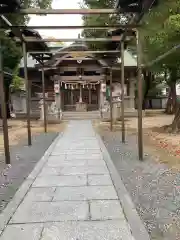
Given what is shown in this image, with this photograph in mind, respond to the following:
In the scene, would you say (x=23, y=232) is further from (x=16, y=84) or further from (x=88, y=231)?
(x=16, y=84)

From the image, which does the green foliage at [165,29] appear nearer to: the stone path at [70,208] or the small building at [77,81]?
the stone path at [70,208]

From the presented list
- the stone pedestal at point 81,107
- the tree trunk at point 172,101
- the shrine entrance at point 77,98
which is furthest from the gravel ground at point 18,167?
the tree trunk at point 172,101

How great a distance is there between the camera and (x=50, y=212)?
3600 mm

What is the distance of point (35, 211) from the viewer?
11.9 ft

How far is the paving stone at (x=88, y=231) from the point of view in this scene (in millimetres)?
2934

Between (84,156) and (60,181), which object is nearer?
(60,181)

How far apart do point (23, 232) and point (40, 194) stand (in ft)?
4.05

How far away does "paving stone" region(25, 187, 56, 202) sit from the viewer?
4098mm

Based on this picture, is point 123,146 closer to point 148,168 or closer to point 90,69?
point 148,168

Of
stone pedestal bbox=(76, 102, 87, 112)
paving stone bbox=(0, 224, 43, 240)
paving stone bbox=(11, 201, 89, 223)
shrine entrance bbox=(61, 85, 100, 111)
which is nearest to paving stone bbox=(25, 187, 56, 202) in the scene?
paving stone bbox=(11, 201, 89, 223)

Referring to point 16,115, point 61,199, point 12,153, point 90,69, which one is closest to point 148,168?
point 61,199

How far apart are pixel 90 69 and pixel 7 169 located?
50.6 ft

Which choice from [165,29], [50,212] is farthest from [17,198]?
[165,29]

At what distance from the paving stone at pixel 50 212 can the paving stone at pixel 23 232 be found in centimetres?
13
